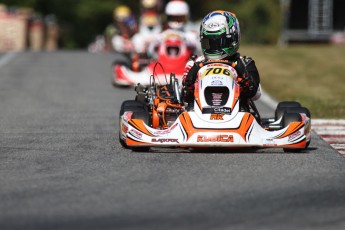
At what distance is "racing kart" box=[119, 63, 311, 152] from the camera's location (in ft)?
30.5

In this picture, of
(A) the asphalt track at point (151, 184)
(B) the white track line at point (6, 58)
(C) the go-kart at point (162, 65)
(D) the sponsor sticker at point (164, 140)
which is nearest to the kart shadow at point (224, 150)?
(A) the asphalt track at point (151, 184)

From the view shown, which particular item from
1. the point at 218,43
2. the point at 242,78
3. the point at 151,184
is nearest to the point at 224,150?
the point at 242,78

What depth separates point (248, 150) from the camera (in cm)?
972

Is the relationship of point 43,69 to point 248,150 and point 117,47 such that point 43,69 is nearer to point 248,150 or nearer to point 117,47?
point 117,47

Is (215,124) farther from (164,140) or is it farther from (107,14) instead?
(107,14)

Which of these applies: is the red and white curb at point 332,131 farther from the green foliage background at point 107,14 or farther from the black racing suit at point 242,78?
the green foliage background at point 107,14

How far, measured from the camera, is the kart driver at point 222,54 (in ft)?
33.1

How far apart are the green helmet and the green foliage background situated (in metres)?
33.2

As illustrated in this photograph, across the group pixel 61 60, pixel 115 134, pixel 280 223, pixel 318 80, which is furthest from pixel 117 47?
pixel 280 223

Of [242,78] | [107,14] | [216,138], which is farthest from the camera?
[107,14]

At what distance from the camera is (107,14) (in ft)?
201

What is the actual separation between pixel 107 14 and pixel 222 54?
169 feet

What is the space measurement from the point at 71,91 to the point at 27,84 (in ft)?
5.48

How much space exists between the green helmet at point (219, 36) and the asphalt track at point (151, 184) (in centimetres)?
110
